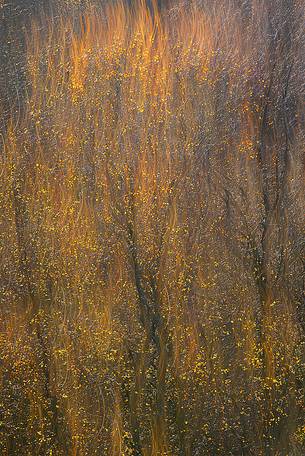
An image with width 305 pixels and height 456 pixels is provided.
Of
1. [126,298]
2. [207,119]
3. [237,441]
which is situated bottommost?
[237,441]

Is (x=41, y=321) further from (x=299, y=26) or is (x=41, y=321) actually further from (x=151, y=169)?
(x=299, y=26)

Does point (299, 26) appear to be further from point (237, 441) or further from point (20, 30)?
point (237, 441)

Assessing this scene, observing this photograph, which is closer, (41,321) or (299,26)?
(41,321)

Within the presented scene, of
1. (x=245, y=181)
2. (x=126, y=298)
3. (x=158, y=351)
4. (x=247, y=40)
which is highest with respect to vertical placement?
(x=247, y=40)

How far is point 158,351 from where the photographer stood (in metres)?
4.68

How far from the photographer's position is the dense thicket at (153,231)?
464cm

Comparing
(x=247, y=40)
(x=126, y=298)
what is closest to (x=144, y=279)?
(x=126, y=298)

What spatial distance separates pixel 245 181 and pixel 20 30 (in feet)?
5.57

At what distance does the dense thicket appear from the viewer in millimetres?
4641

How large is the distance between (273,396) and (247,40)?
2198 millimetres

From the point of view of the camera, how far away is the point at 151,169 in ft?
15.8

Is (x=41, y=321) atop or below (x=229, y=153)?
below

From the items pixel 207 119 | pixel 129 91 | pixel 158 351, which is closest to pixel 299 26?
pixel 207 119

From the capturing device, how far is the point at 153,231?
4797 millimetres
